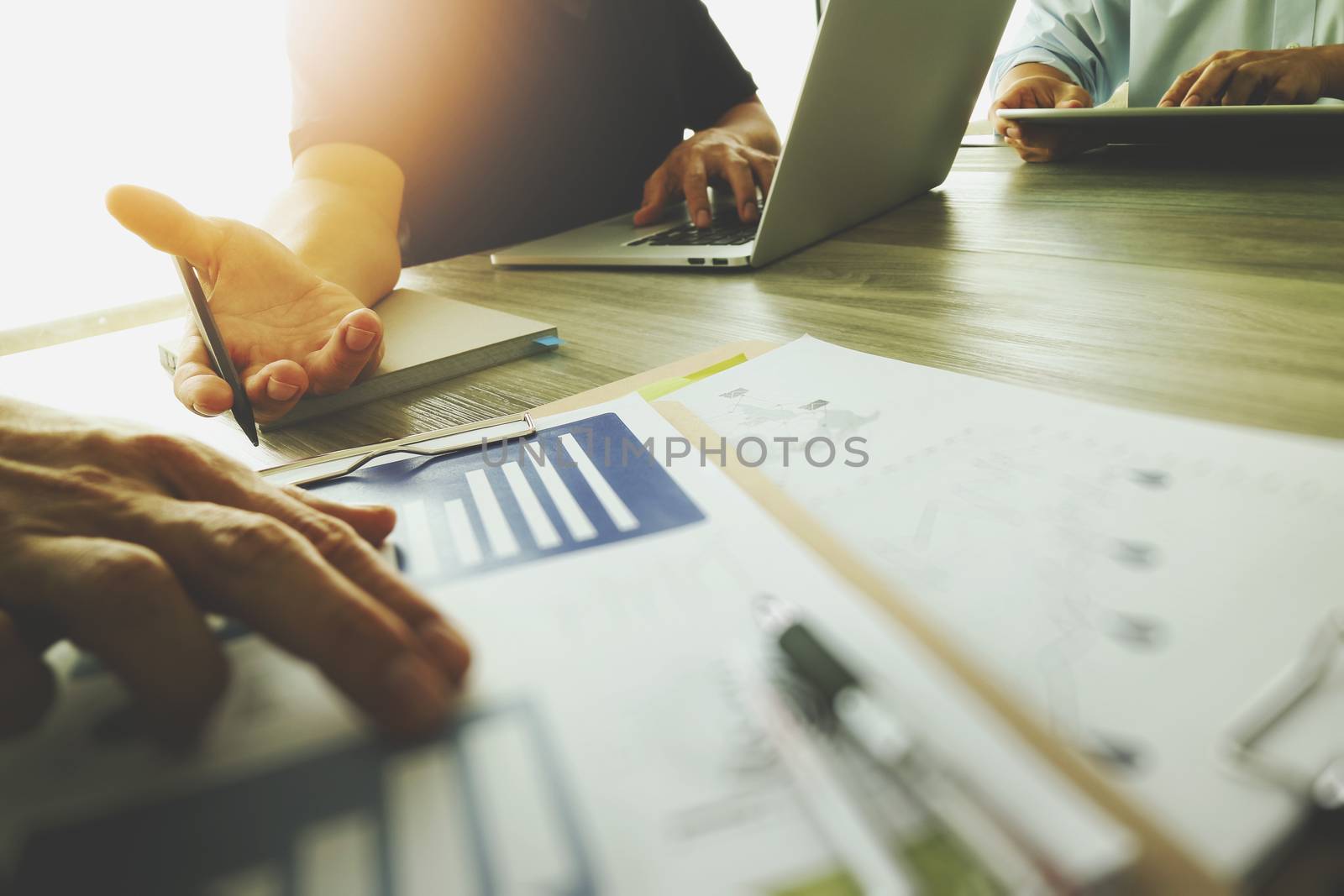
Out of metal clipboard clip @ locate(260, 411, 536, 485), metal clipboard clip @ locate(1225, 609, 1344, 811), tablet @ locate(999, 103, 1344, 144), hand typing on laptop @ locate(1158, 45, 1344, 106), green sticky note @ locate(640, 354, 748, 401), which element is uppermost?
hand typing on laptop @ locate(1158, 45, 1344, 106)

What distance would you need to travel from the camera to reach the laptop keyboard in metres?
0.83

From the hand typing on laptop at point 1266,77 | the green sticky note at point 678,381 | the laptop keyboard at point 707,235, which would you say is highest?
the hand typing on laptop at point 1266,77

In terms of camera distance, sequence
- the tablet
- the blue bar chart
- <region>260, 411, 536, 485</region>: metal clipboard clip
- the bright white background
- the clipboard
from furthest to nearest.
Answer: the bright white background < the tablet < <region>260, 411, 536, 485</region>: metal clipboard clip < the blue bar chart < the clipboard

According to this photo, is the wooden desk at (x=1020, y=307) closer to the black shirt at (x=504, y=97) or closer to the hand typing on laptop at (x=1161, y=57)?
the hand typing on laptop at (x=1161, y=57)

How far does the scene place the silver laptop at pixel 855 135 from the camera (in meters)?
0.69

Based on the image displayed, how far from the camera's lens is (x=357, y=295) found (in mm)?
745

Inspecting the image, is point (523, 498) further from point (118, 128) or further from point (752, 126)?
point (118, 128)

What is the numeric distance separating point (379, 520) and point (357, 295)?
47 cm

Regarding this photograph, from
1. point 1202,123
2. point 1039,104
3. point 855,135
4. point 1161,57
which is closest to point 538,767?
point 855,135

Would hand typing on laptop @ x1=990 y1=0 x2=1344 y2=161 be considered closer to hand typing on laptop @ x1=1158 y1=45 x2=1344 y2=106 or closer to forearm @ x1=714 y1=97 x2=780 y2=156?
hand typing on laptop @ x1=1158 y1=45 x2=1344 y2=106

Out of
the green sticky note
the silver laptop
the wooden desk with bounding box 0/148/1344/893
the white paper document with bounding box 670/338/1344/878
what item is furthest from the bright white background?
the white paper document with bounding box 670/338/1344/878

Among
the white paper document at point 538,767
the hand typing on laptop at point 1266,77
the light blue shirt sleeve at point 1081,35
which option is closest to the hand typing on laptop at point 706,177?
the hand typing on laptop at point 1266,77

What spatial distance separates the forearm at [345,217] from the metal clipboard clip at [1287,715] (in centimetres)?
75

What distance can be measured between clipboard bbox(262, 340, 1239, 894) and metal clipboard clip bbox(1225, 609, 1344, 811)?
36 millimetres
